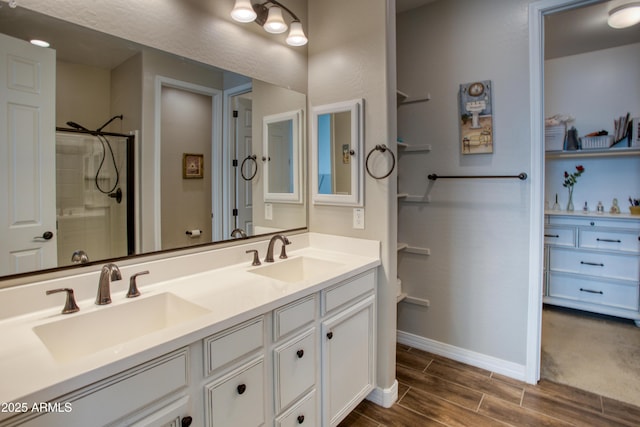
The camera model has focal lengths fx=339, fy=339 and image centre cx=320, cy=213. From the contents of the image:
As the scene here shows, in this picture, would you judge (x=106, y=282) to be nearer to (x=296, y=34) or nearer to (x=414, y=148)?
(x=296, y=34)

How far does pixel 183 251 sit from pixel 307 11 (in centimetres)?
175

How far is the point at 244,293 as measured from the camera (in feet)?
4.49

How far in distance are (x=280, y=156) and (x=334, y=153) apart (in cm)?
35

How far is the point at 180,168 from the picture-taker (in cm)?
166

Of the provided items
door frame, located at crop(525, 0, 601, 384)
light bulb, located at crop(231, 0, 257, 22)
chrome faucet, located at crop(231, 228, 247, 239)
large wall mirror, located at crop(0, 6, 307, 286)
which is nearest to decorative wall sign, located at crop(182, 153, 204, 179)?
large wall mirror, located at crop(0, 6, 307, 286)

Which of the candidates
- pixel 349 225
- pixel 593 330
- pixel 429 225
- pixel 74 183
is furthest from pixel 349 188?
pixel 593 330

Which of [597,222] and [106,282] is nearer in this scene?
[106,282]

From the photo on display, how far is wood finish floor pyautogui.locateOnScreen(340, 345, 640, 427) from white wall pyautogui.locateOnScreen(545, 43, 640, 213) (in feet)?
7.66

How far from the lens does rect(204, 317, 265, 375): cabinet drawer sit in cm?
108

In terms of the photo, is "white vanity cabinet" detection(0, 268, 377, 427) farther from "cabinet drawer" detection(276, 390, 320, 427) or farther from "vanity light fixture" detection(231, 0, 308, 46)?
"vanity light fixture" detection(231, 0, 308, 46)

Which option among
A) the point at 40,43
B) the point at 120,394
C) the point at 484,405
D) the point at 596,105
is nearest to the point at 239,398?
the point at 120,394

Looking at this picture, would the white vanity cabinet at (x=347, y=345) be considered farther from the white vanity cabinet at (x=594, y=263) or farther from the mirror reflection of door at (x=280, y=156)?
the white vanity cabinet at (x=594, y=263)

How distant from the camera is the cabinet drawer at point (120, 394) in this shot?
776mm

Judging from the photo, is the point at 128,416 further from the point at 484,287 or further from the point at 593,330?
the point at 593,330
